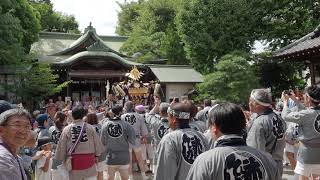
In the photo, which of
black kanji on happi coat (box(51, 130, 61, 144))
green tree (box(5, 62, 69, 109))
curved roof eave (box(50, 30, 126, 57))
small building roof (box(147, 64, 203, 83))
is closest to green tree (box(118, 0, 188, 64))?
small building roof (box(147, 64, 203, 83))

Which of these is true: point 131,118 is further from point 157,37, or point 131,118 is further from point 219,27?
point 157,37

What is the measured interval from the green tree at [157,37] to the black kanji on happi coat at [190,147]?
78.3 ft

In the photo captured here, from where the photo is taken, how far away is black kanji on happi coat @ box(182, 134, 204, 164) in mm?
4129

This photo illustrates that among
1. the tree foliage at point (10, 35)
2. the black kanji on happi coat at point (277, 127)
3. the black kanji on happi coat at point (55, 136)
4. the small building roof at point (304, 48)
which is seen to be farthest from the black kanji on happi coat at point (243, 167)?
the tree foliage at point (10, 35)

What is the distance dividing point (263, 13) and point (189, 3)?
4556 mm

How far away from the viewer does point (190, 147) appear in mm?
4176

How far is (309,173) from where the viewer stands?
19.0 ft

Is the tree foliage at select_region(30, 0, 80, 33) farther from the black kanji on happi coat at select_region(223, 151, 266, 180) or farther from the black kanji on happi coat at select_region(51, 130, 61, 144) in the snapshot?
the black kanji on happi coat at select_region(223, 151, 266, 180)

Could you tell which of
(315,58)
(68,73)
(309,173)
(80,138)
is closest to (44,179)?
(80,138)

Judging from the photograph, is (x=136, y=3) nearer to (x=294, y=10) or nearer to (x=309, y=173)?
(x=294, y=10)

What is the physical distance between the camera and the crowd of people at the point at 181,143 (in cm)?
273

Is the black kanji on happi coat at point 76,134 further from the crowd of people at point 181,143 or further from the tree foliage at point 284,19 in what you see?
the tree foliage at point 284,19

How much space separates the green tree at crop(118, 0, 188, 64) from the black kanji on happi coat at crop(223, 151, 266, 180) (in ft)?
82.8

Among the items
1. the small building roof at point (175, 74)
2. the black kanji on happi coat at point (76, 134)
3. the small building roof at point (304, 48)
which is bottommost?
the black kanji on happi coat at point (76, 134)
